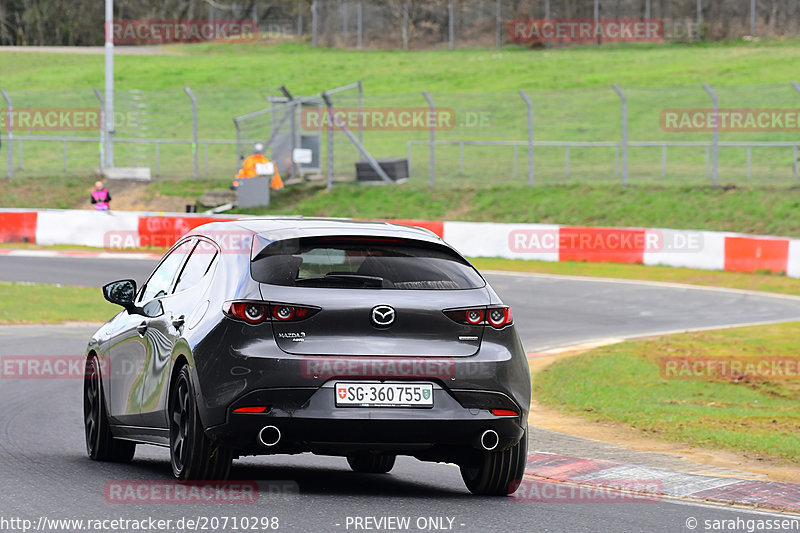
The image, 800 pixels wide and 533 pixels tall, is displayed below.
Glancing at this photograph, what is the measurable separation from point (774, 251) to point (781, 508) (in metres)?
19.2

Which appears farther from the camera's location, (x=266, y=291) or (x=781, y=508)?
(x=781, y=508)

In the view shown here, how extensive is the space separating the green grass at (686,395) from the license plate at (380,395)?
3946 millimetres

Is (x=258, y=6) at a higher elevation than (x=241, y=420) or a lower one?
higher

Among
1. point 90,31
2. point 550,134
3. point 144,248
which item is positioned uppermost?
point 90,31

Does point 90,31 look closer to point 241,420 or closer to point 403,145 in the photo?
point 403,145

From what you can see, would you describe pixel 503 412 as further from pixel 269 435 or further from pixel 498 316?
pixel 269 435

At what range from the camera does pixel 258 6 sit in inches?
3103

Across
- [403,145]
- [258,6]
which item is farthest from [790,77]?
[258,6]

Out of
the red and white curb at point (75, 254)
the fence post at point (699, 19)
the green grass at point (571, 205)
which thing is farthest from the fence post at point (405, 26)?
the red and white curb at point (75, 254)

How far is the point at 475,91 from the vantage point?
54906 millimetres

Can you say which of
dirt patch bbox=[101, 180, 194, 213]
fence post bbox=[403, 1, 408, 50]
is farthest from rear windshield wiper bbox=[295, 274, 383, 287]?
fence post bbox=[403, 1, 408, 50]
